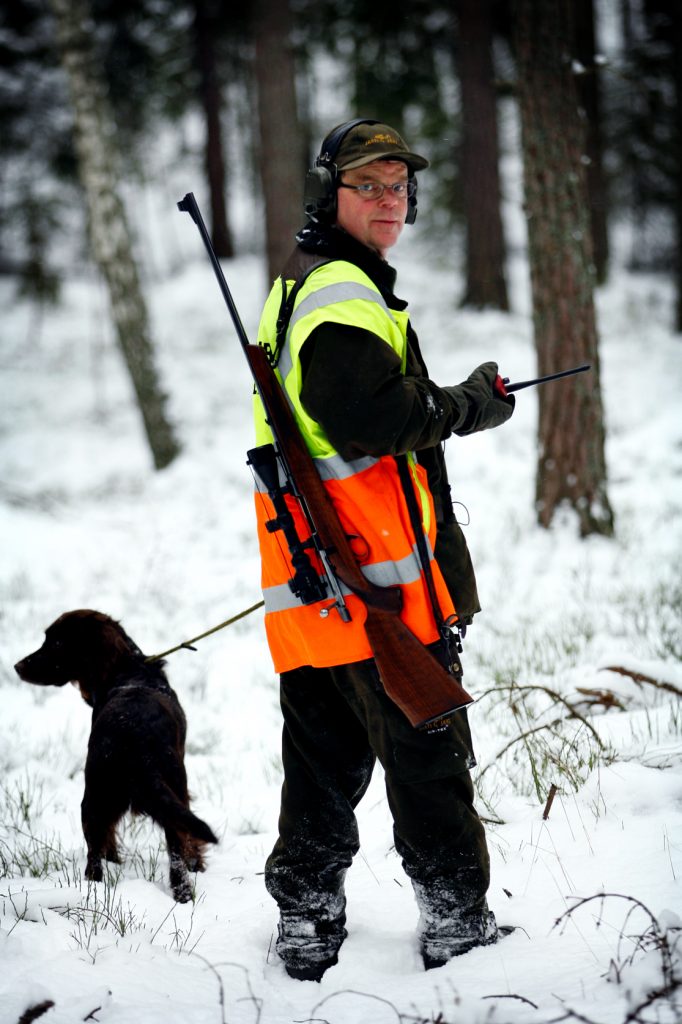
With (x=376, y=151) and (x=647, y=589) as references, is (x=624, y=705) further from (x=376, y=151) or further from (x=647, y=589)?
(x=376, y=151)

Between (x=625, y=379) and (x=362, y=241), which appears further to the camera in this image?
(x=625, y=379)

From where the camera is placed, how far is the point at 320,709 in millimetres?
2318

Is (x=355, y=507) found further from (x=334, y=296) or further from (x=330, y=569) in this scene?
(x=334, y=296)

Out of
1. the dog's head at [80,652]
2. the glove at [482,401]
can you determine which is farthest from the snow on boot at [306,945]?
the glove at [482,401]

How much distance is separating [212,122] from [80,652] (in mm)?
18338

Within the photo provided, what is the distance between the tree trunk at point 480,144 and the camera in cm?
1353

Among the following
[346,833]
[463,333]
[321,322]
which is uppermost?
[463,333]

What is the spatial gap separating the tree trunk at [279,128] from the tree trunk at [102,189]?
217 centimetres

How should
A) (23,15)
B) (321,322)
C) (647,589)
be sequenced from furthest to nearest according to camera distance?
(23,15)
(647,589)
(321,322)

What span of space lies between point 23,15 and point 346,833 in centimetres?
1630

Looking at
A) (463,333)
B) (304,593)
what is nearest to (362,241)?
(304,593)

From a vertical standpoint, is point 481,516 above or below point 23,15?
below

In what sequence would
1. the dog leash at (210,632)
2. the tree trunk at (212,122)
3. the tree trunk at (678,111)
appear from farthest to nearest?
1. the tree trunk at (212,122)
2. the tree trunk at (678,111)
3. the dog leash at (210,632)

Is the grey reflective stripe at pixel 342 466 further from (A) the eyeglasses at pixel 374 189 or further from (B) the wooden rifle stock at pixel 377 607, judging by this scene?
(A) the eyeglasses at pixel 374 189
